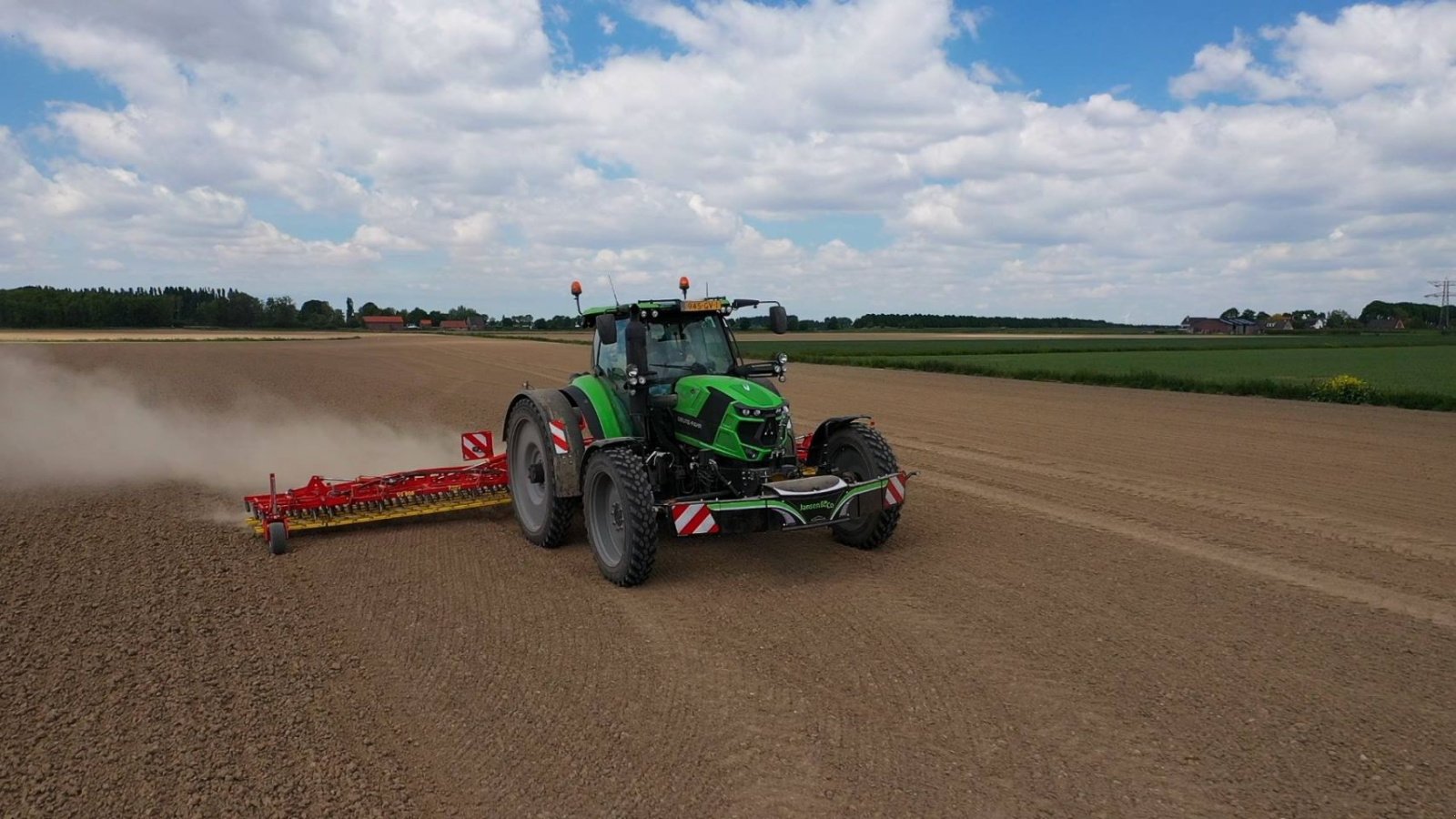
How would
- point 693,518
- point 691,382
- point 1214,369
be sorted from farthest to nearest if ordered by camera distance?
point 1214,369, point 691,382, point 693,518

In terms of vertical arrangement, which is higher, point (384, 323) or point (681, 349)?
point (681, 349)

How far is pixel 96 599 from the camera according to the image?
625 cm

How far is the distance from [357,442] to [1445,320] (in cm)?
11251

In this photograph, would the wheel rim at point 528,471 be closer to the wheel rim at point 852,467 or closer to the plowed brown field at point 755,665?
the plowed brown field at point 755,665

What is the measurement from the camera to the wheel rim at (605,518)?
22.6 ft

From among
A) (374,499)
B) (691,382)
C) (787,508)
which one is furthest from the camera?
(374,499)

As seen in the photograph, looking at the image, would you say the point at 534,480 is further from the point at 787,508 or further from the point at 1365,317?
the point at 1365,317

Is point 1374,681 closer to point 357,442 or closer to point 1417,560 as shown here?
point 1417,560

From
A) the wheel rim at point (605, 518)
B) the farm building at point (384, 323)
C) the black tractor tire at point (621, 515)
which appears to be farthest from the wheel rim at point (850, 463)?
the farm building at point (384, 323)

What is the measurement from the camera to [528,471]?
855 cm

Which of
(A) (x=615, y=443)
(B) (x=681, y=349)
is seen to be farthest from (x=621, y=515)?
(B) (x=681, y=349)

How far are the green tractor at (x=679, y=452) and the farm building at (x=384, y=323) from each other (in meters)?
116

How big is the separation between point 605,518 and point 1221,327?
12430 centimetres

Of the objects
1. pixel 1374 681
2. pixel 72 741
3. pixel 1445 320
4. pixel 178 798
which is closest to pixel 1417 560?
pixel 1374 681
